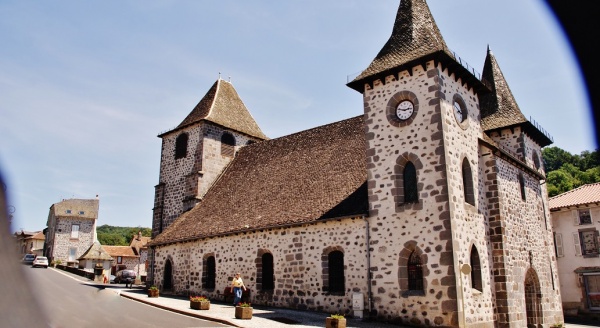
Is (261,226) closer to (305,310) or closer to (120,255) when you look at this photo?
(305,310)

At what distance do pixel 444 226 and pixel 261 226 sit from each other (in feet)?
26.5

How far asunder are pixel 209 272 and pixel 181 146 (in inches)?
416

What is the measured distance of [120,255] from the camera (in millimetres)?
60125

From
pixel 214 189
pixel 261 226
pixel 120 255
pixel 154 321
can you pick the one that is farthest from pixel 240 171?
pixel 120 255

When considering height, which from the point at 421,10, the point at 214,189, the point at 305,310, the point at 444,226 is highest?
the point at 421,10

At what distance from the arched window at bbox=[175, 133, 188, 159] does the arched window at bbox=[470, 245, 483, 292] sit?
1962 cm

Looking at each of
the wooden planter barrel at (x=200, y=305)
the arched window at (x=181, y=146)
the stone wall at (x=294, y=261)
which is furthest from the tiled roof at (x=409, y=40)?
the arched window at (x=181, y=146)

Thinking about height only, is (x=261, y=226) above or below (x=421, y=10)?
below

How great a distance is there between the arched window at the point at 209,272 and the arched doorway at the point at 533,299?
1398 centimetres

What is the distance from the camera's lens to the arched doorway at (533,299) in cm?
1880

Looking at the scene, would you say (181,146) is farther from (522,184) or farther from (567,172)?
(567,172)

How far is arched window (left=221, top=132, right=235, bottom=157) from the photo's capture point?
29.9 meters

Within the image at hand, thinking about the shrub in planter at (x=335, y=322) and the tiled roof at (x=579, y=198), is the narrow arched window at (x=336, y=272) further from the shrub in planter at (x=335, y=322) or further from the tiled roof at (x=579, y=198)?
the tiled roof at (x=579, y=198)

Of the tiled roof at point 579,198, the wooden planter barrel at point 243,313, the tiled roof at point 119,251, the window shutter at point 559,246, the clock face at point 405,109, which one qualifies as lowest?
the wooden planter barrel at point 243,313
